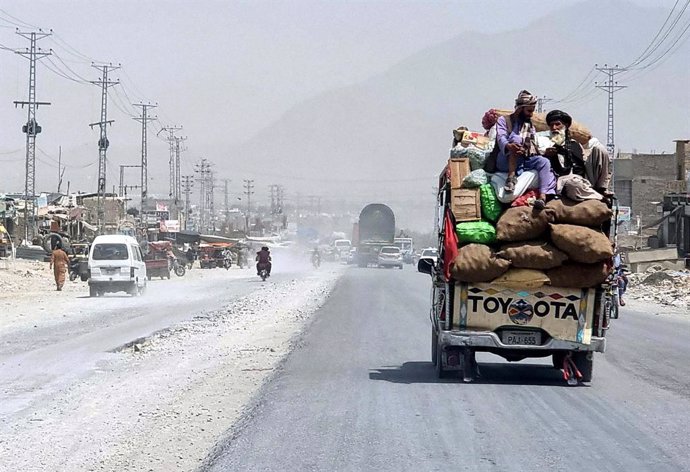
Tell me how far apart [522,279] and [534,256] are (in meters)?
0.33

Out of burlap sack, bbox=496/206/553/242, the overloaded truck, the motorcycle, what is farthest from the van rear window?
burlap sack, bbox=496/206/553/242

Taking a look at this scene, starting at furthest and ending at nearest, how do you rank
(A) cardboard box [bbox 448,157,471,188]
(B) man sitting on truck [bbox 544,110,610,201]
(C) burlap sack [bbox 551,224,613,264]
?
(A) cardboard box [bbox 448,157,471,188], (B) man sitting on truck [bbox 544,110,610,201], (C) burlap sack [bbox 551,224,613,264]

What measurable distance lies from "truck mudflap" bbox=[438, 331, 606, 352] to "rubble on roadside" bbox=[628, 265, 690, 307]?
926 inches

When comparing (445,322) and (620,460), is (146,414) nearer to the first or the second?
(445,322)

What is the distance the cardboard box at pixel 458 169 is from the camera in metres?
13.3

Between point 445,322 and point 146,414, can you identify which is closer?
point 146,414

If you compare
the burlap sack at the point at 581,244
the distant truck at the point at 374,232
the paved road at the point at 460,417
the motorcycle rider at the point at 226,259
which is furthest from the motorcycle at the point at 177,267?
the burlap sack at the point at 581,244

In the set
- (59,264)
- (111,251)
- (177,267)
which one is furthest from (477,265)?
(177,267)

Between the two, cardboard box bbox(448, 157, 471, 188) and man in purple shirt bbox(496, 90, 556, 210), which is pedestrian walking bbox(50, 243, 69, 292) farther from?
man in purple shirt bbox(496, 90, 556, 210)

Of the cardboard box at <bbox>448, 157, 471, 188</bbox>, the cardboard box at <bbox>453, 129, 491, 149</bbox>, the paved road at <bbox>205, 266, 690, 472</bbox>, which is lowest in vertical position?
the paved road at <bbox>205, 266, 690, 472</bbox>

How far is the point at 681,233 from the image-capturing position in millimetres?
59062

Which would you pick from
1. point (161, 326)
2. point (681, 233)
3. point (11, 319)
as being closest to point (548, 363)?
point (161, 326)

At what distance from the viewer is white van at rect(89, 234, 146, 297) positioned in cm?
3788

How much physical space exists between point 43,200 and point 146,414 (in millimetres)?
82884
